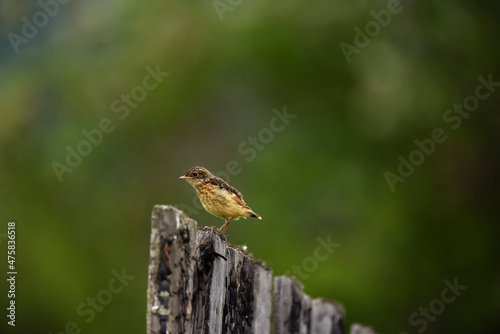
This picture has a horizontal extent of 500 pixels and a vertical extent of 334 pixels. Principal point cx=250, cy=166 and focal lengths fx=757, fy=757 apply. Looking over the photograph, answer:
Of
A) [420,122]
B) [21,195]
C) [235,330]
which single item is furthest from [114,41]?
[235,330]

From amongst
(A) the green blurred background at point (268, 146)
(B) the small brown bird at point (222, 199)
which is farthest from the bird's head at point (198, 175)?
(A) the green blurred background at point (268, 146)

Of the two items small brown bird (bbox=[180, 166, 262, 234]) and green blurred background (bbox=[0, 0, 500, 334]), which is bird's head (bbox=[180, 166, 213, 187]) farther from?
green blurred background (bbox=[0, 0, 500, 334])

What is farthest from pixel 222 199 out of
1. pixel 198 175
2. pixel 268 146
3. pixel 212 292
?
pixel 268 146

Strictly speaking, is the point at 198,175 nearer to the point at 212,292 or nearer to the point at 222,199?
the point at 222,199

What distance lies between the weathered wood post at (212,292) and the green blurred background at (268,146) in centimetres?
396

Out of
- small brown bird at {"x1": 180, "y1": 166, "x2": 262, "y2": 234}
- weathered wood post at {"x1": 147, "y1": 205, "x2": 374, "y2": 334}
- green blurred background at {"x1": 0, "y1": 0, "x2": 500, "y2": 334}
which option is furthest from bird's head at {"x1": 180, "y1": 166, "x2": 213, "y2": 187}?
green blurred background at {"x1": 0, "y1": 0, "x2": 500, "y2": 334}

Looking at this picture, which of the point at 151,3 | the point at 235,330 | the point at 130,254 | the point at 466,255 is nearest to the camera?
the point at 235,330

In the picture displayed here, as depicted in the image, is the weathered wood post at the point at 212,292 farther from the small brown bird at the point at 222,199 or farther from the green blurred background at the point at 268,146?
the green blurred background at the point at 268,146

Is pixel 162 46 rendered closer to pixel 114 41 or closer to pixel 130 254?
pixel 114 41

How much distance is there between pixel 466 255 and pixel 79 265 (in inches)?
179

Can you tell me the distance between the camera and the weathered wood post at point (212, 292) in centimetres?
233

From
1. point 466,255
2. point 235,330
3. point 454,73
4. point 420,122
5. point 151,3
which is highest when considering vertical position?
point 151,3

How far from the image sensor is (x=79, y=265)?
8539mm

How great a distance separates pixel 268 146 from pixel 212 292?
583 cm
